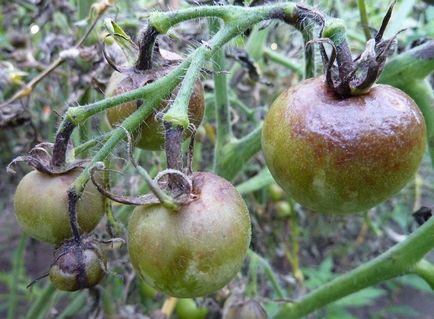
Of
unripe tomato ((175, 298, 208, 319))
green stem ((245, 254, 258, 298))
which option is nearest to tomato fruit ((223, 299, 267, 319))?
green stem ((245, 254, 258, 298))

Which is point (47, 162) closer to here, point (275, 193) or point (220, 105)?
point (220, 105)

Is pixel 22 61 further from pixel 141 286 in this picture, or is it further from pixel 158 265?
pixel 158 265

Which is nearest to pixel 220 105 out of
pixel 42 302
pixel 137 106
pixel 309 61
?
pixel 309 61

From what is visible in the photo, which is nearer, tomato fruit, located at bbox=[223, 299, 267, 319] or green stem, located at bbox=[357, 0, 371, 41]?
green stem, located at bbox=[357, 0, 371, 41]

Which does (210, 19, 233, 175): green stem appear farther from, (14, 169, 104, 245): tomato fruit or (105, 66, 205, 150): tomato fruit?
(14, 169, 104, 245): tomato fruit

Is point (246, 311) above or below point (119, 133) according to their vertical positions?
below

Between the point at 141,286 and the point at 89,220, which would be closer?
the point at 89,220

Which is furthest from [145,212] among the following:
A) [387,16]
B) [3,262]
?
[3,262]
